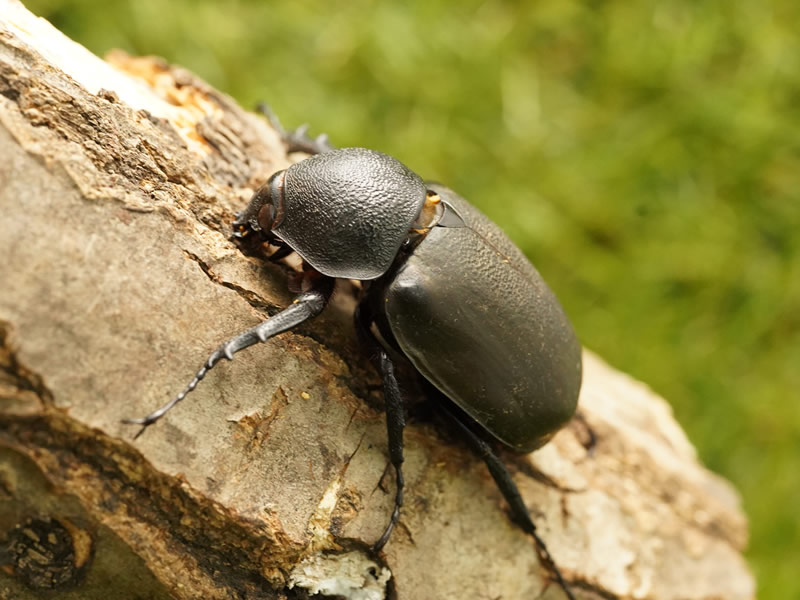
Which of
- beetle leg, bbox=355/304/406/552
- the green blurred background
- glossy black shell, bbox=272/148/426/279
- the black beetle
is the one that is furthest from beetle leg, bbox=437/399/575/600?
the green blurred background

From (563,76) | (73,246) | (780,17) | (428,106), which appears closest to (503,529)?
(73,246)

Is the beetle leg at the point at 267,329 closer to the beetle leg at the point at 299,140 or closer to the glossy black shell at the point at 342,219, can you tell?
the glossy black shell at the point at 342,219

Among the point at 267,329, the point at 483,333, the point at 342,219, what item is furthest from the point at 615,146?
the point at 267,329

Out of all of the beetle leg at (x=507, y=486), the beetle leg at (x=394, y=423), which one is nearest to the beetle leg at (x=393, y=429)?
the beetle leg at (x=394, y=423)

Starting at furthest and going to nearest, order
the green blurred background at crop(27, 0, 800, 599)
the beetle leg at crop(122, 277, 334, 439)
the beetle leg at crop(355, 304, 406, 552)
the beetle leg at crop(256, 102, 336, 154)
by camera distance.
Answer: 1. the green blurred background at crop(27, 0, 800, 599)
2. the beetle leg at crop(256, 102, 336, 154)
3. the beetle leg at crop(355, 304, 406, 552)
4. the beetle leg at crop(122, 277, 334, 439)

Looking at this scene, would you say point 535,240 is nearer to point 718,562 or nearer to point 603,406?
point 603,406

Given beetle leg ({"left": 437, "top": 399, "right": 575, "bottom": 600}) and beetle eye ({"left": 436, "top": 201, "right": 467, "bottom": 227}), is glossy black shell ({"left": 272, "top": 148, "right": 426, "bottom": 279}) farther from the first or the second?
beetle leg ({"left": 437, "top": 399, "right": 575, "bottom": 600})
